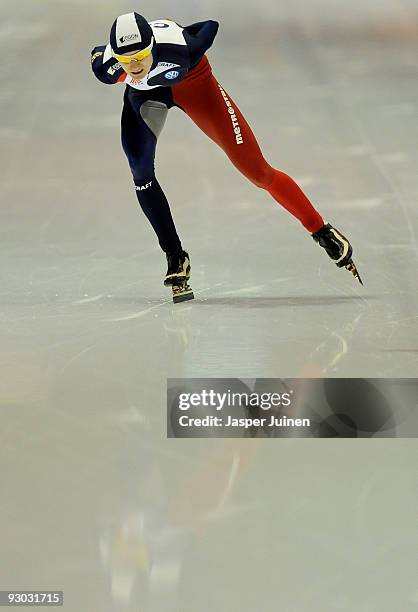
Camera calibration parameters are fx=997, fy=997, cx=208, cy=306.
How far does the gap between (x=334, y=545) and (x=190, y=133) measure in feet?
9.15

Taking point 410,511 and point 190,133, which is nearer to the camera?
point 410,511

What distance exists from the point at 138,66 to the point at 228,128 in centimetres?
44

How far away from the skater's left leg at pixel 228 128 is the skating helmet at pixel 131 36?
32 centimetres

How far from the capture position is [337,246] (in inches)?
144

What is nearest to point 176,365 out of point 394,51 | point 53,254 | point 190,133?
point 53,254

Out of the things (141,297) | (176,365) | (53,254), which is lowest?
(176,365)

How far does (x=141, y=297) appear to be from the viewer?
141 inches

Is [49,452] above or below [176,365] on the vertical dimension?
below

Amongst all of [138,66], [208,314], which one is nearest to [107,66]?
[138,66]

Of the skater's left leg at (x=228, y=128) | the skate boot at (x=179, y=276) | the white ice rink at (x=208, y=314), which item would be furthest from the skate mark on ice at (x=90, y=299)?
the skater's left leg at (x=228, y=128)

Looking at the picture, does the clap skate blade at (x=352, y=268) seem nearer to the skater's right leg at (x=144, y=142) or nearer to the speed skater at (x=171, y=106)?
the speed skater at (x=171, y=106)

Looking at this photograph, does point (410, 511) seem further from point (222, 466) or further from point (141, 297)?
point (141, 297)

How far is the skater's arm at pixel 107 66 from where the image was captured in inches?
131

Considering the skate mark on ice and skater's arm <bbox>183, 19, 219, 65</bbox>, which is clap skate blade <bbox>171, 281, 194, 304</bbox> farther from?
skater's arm <bbox>183, 19, 219, 65</bbox>
